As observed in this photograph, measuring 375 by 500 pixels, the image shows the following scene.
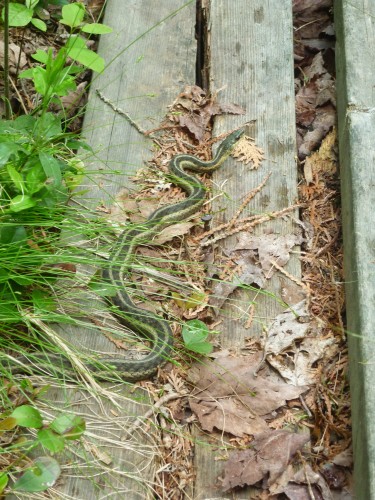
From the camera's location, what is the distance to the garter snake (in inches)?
127

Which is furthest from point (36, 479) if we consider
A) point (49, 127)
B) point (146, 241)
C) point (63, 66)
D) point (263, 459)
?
point (63, 66)

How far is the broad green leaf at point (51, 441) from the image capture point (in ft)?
8.73

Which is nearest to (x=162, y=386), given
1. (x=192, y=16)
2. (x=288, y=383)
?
(x=288, y=383)

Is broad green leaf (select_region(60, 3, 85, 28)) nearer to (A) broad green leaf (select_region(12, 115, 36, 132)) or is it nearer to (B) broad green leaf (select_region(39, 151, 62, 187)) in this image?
(A) broad green leaf (select_region(12, 115, 36, 132))

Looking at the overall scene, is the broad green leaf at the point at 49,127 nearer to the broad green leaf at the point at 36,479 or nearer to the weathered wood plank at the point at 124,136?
the weathered wood plank at the point at 124,136

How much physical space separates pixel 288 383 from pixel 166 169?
4.48ft

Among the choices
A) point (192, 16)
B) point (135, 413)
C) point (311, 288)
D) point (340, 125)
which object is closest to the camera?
point (135, 413)

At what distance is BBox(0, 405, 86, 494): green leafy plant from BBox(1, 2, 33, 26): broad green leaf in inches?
84.8

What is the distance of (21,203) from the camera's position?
3.18 meters

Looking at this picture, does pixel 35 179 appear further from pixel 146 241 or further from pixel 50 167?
pixel 146 241

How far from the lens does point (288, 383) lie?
126 inches

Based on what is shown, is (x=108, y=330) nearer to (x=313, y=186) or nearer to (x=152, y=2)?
(x=313, y=186)

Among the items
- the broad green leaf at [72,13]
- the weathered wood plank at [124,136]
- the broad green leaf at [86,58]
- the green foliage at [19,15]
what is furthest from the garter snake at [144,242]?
the green foliage at [19,15]

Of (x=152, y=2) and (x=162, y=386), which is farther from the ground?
(x=152, y=2)
